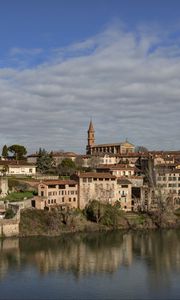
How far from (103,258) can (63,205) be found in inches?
527

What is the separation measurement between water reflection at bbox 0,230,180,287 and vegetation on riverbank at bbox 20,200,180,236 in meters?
1.60

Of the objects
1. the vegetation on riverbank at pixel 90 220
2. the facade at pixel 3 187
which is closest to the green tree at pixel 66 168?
the vegetation on riverbank at pixel 90 220

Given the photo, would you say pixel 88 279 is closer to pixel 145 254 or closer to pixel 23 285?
pixel 23 285

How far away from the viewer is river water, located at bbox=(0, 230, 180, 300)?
26000mm

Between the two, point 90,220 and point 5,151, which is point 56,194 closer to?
point 90,220

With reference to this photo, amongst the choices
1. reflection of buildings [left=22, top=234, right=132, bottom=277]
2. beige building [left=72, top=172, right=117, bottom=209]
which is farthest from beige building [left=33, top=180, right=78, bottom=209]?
reflection of buildings [left=22, top=234, right=132, bottom=277]

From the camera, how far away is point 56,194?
47.9 metres

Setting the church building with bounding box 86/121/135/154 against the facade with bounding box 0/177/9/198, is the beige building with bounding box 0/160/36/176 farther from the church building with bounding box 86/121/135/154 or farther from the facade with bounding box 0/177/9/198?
the church building with bounding box 86/121/135/154

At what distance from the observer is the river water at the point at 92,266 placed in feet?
85.3

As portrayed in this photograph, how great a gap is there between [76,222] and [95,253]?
864cm

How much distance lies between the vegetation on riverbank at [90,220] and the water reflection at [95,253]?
1.60 metres

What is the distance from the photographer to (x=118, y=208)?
50.2 metres

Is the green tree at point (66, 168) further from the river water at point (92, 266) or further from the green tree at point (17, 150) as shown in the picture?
the river water at point (92, 266)

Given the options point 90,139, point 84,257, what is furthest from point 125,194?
point 90,139
